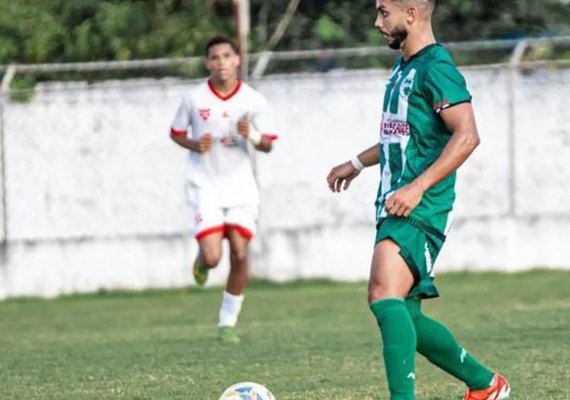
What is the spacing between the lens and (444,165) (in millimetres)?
6871

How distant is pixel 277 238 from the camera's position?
17609 millimetres

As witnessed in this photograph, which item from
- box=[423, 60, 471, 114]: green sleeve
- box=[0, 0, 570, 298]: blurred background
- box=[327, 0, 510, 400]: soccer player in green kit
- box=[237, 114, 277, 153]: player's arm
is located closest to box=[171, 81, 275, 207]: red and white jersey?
box=[237, 114, 277, 153]: player's arm

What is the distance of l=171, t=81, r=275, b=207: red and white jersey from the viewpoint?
40.0 ft

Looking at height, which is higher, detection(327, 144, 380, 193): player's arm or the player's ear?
the player's ear

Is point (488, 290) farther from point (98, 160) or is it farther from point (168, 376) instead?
point (168, 376)

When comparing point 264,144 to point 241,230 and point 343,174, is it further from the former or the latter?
point 343,174

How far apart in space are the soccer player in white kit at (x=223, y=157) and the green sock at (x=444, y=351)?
14.4 ft

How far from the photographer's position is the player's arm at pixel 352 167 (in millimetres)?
7805

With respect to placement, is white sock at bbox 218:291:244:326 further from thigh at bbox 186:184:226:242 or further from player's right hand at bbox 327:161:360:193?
player's right hand at bbox 327:161:360:193

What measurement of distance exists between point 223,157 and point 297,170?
234 inches

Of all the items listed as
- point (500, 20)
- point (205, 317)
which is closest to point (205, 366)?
point (205, 317)

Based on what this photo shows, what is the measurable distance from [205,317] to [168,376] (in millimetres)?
5047

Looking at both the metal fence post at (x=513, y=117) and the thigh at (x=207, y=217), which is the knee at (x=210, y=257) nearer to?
the thigh at (x=207, y=217)

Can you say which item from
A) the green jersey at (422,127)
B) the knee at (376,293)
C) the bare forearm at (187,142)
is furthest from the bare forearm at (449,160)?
the bare forearm at (187,142)
